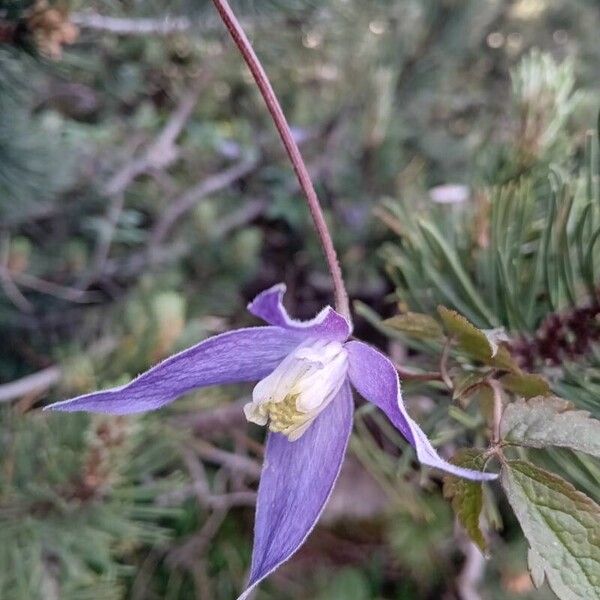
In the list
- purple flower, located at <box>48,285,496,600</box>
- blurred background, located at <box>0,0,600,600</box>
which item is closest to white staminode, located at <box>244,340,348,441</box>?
purple flower, located at <box>48,285,496,600</box>

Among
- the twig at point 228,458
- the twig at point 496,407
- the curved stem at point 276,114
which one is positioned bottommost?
the twig at point 228,458

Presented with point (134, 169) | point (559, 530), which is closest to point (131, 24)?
point (134, 169)

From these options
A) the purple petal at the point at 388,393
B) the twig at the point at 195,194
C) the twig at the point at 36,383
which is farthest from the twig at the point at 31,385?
the purple petal at the point at 388,393

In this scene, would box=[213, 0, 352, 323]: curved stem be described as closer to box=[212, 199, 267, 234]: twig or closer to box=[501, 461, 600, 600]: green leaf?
box=[501, 461, 600, 600]: green leaf

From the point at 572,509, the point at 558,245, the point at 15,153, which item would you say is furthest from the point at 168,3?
the point at 572,509

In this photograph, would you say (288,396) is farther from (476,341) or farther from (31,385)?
(31,385)

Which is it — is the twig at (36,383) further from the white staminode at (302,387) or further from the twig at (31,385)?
the white staminode at (302,387)
